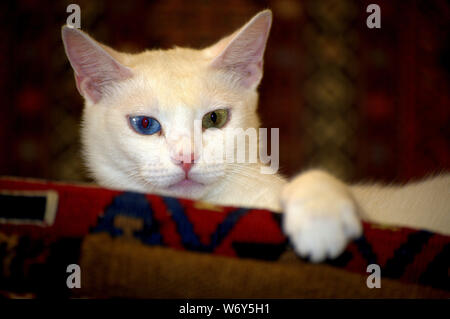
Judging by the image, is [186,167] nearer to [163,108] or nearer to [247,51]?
[163,108]

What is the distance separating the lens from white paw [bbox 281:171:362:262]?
0.64 meters

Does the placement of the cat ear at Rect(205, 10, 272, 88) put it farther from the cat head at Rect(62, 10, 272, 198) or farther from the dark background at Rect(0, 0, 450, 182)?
the dark background at Rect(0, 0, 450, 182)

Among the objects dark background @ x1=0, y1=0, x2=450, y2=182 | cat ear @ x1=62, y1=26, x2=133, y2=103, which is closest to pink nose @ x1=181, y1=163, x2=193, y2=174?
cat ear @ x1=62, y1=26, x2=133, y2=103

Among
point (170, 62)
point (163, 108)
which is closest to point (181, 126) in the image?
point (163, 108)

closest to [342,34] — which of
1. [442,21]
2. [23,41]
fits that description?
[442,21]

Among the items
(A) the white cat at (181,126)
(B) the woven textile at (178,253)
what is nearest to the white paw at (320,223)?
(B) the woven textile at (178,253)

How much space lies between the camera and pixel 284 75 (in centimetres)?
329

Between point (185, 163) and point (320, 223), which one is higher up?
point (185, 163)

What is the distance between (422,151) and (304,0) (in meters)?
1.75

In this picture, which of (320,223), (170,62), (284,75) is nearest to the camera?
(320,223)

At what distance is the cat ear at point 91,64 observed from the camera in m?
1.10

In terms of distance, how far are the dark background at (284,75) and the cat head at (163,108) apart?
79.9 inches

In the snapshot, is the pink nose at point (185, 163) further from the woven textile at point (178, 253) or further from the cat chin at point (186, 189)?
the woven textile at point (178, 253)

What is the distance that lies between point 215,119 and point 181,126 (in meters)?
0.16
